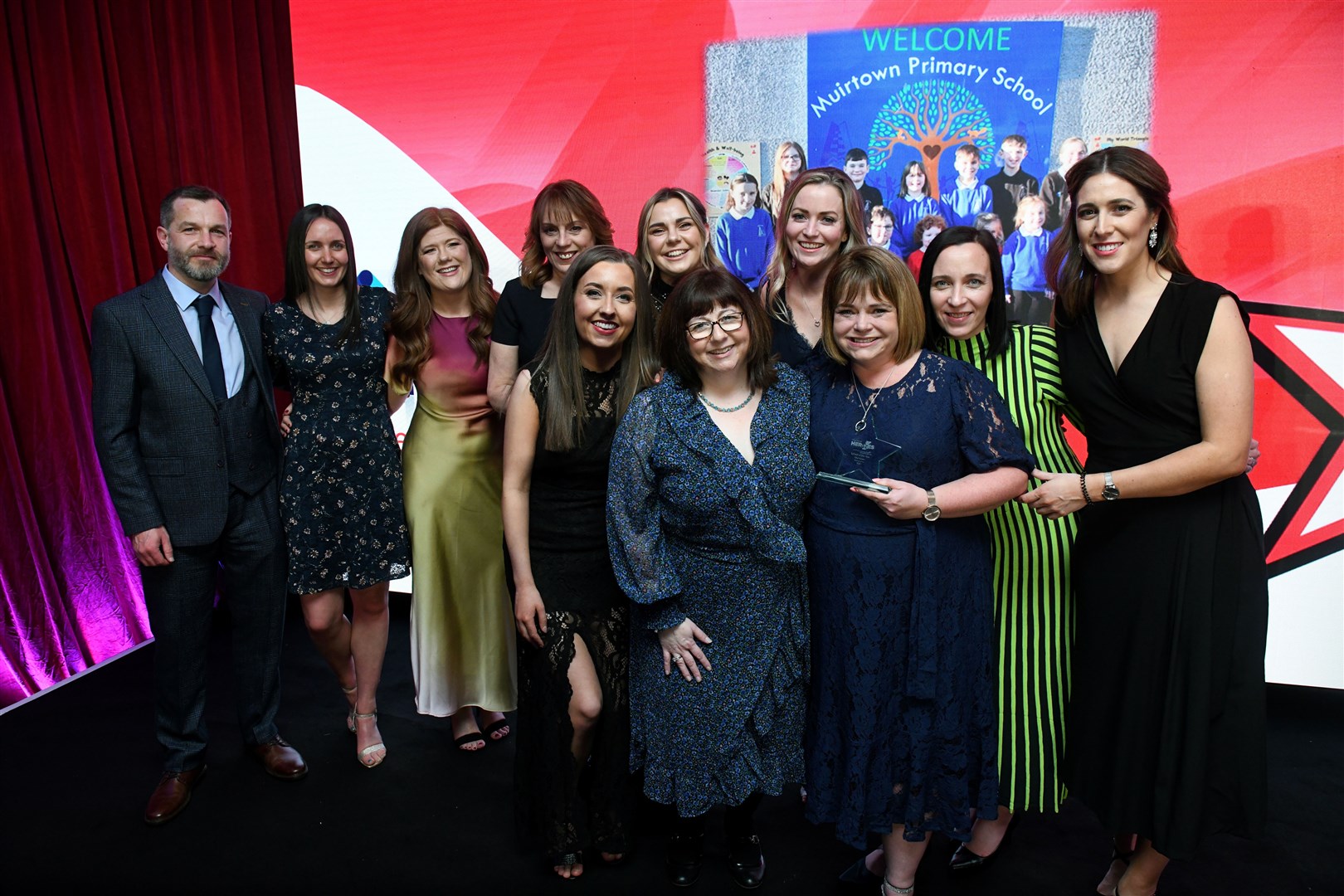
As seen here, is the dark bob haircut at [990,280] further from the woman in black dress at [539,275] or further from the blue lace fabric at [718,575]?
the woman in black dress at [539,275]

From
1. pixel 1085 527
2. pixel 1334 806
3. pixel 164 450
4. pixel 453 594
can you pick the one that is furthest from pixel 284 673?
pixel 1334 806

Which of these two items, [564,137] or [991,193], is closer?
[991,193]

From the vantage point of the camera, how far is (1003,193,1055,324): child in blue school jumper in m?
3.68

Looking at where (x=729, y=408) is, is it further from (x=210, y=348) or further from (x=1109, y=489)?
(x=210, y=348)

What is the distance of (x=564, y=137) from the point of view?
430cm

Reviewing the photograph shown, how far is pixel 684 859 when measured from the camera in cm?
254

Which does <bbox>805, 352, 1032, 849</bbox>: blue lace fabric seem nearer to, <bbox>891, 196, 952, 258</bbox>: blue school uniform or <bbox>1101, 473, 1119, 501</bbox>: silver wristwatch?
<bbox>1101, 473, 1119, 501</bbox>: silver wristwatch

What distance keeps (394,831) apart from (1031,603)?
2.09m

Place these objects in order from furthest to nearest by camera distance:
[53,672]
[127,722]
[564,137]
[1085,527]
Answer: [564,137] → [53,672] → [127,722] → [1085,527]

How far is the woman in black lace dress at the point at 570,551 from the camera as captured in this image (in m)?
2.40

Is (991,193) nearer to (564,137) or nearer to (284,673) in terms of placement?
(564,137)

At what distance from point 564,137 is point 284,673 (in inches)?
112

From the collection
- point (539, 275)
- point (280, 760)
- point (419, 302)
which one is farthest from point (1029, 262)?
point (280, 760)

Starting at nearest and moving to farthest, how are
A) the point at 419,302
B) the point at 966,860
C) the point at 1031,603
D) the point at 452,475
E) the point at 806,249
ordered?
the point at 1031,603
the point at 966,860
the point at 806,249
the point at 419,302
the point at 452,475
